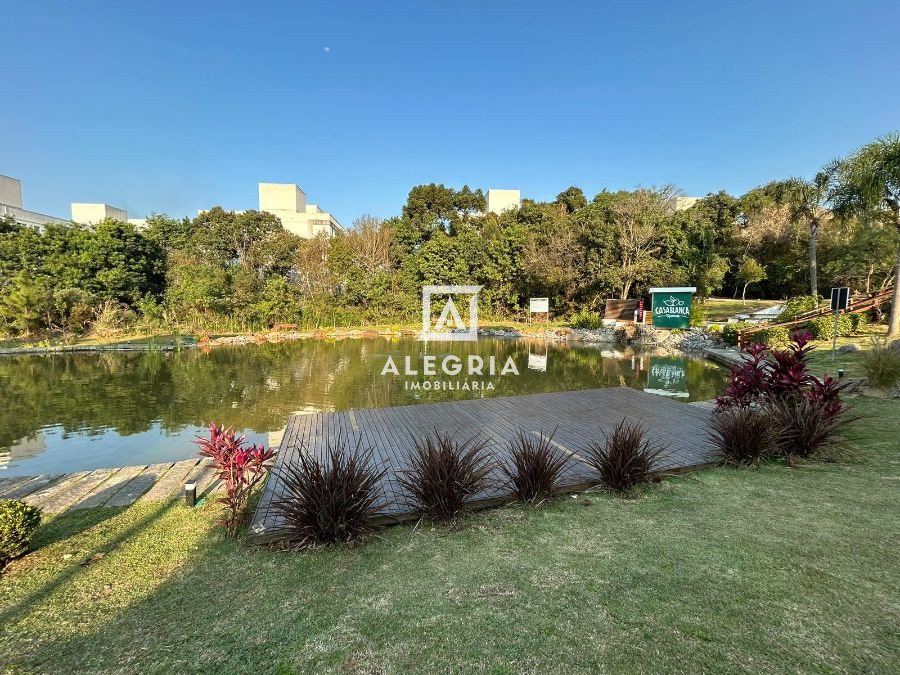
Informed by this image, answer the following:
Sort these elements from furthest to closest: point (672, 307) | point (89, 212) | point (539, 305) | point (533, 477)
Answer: point (89, 212), point (539, 305), point (672, 307), point (533, 477)

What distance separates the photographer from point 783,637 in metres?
1.58

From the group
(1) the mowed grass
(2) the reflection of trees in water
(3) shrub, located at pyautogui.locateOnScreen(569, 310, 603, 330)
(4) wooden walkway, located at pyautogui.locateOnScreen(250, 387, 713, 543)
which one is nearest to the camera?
(1) the mowed grass

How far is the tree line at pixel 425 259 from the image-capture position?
16.1m

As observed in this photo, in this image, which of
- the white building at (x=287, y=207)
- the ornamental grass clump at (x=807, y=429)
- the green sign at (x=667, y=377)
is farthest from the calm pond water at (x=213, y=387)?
the white building at (x=287, y=207)

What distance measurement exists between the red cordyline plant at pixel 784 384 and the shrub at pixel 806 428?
93 mm

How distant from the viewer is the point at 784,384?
13.4 ft

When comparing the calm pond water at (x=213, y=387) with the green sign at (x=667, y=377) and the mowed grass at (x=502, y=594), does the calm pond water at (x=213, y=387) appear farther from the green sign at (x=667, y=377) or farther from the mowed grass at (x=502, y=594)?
the mowed grass at (x=502, y=594)

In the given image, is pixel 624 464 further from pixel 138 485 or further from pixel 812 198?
pixel 812 198

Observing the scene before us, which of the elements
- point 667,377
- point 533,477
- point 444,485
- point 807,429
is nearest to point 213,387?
point 444,485

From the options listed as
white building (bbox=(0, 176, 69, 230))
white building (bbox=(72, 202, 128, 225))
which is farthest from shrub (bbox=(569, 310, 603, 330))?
white building (bbox=(72, 202, 128, 225))

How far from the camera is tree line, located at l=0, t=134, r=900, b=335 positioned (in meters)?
16.1

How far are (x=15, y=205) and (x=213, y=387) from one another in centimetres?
3126

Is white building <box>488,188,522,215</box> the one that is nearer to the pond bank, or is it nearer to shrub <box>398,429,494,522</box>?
the pond bank

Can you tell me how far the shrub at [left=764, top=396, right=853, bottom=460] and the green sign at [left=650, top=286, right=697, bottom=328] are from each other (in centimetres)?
1321
